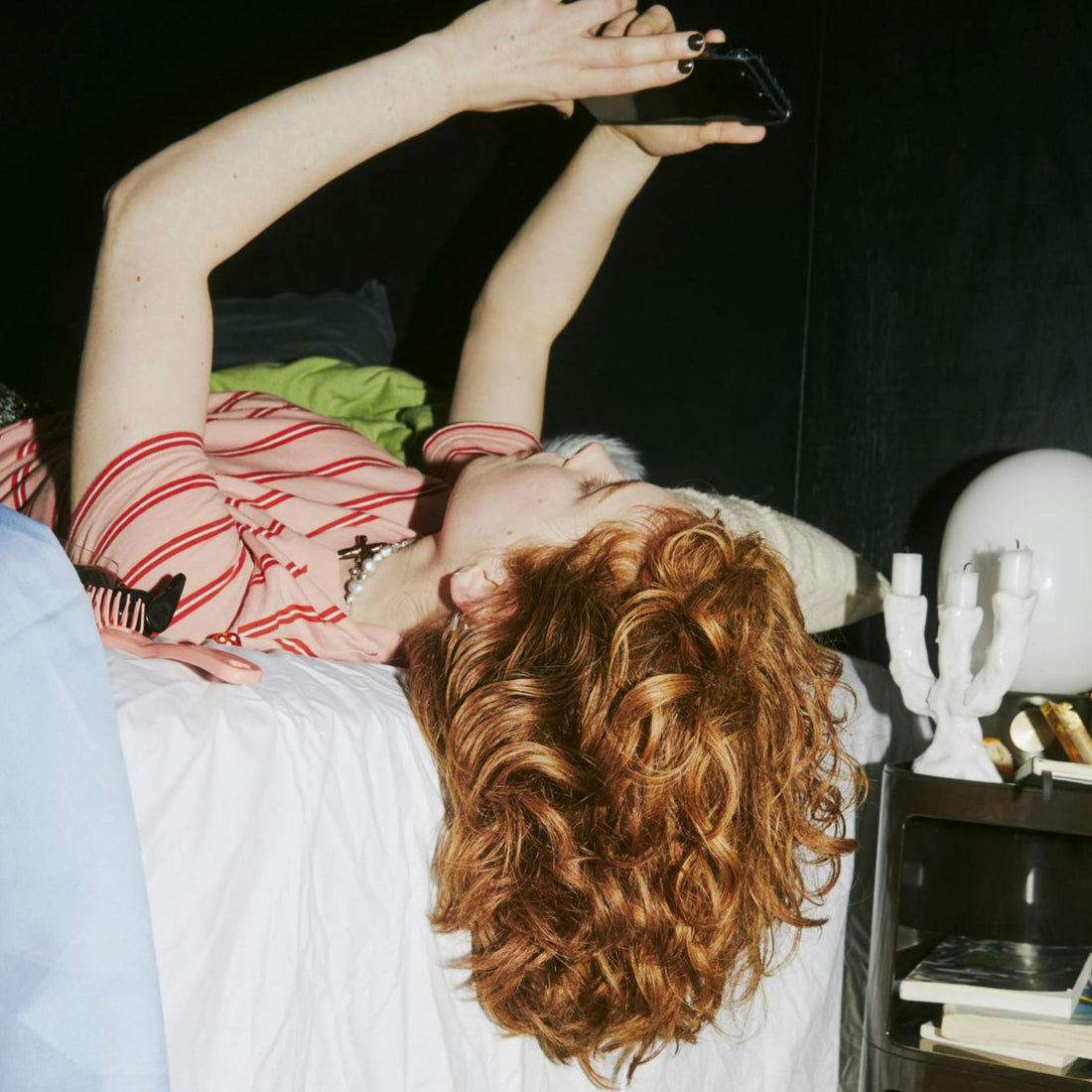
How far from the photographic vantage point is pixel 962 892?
3.68 feet

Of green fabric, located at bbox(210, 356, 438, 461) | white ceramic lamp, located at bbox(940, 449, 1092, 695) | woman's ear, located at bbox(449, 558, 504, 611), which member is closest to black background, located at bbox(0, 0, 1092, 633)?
green fabric, located at bbox(210, 356, 438, 461)

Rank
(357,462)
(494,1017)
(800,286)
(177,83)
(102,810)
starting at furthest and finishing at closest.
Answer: (177,83), (800,286), (357,462), (494,1017), (102,810)

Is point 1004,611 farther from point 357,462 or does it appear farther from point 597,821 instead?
point 357,462

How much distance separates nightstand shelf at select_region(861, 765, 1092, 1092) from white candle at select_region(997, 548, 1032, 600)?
176 mm

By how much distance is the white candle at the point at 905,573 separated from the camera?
1.04 m

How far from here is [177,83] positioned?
1.97 meters

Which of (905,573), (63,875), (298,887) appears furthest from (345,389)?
(63,875)

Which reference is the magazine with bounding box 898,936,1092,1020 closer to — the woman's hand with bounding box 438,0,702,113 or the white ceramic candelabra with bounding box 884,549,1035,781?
the white ceramic candelabra with bounding box 884,549,1035,781

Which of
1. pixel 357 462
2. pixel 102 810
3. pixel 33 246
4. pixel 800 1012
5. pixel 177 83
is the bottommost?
pixel 800 1012

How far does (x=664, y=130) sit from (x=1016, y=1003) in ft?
3.12

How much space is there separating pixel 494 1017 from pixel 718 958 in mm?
187

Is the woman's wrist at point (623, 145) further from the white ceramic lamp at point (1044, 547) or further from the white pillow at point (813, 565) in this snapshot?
the white ceramic lamp at point (1044, 547)

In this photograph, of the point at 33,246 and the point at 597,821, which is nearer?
the point at 597,821

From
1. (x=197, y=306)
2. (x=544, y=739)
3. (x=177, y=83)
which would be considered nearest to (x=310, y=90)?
(x=197, y=306)
